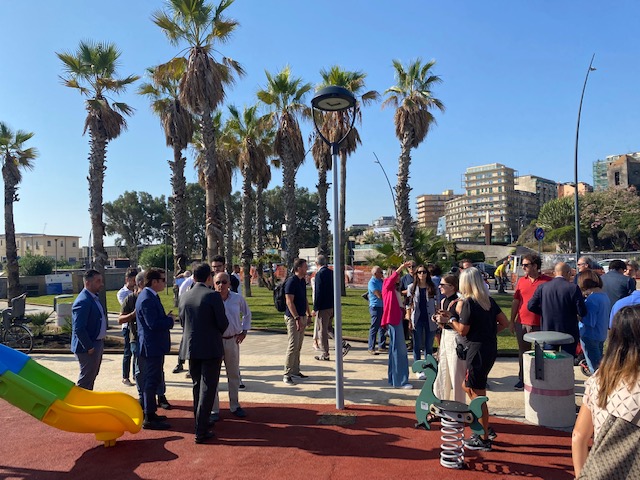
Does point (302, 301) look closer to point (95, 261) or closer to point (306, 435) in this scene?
point (306, 435)

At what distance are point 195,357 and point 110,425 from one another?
3.59 ft

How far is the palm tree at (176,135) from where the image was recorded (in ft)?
70.6

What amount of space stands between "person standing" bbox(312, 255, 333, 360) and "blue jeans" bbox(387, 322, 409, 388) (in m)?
2.37

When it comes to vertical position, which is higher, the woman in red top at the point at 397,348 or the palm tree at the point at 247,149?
the palm tree at the point at 247,149

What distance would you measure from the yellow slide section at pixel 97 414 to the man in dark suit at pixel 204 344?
0.70m

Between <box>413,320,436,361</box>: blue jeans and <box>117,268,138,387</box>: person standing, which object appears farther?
<box>413,320,436,361</box>: blue jeans

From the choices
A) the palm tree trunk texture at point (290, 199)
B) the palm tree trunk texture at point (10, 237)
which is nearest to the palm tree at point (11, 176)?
the palm tree trunk texture at point (10, 237)

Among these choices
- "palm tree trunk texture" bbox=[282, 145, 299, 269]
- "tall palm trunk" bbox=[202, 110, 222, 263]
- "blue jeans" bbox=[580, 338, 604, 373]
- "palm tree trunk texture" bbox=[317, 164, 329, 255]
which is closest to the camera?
"blue jeans" bbox=[580, 338, 604, 373]

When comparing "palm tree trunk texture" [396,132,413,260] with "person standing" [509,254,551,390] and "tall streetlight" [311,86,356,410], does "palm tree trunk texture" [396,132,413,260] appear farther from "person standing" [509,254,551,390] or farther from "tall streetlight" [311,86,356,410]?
"tall streetlight" [311,86,356,410]

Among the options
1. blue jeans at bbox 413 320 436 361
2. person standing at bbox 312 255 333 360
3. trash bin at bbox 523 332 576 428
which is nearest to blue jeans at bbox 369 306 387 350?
person standing at bbox 312 255 333 360

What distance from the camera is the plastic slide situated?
4.96 metres

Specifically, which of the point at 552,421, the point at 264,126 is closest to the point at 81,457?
the point at 552,421

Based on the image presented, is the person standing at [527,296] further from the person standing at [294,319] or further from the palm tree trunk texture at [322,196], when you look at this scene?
the palm tree trunk texture at [322,196]

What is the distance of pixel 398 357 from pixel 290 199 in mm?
17717
